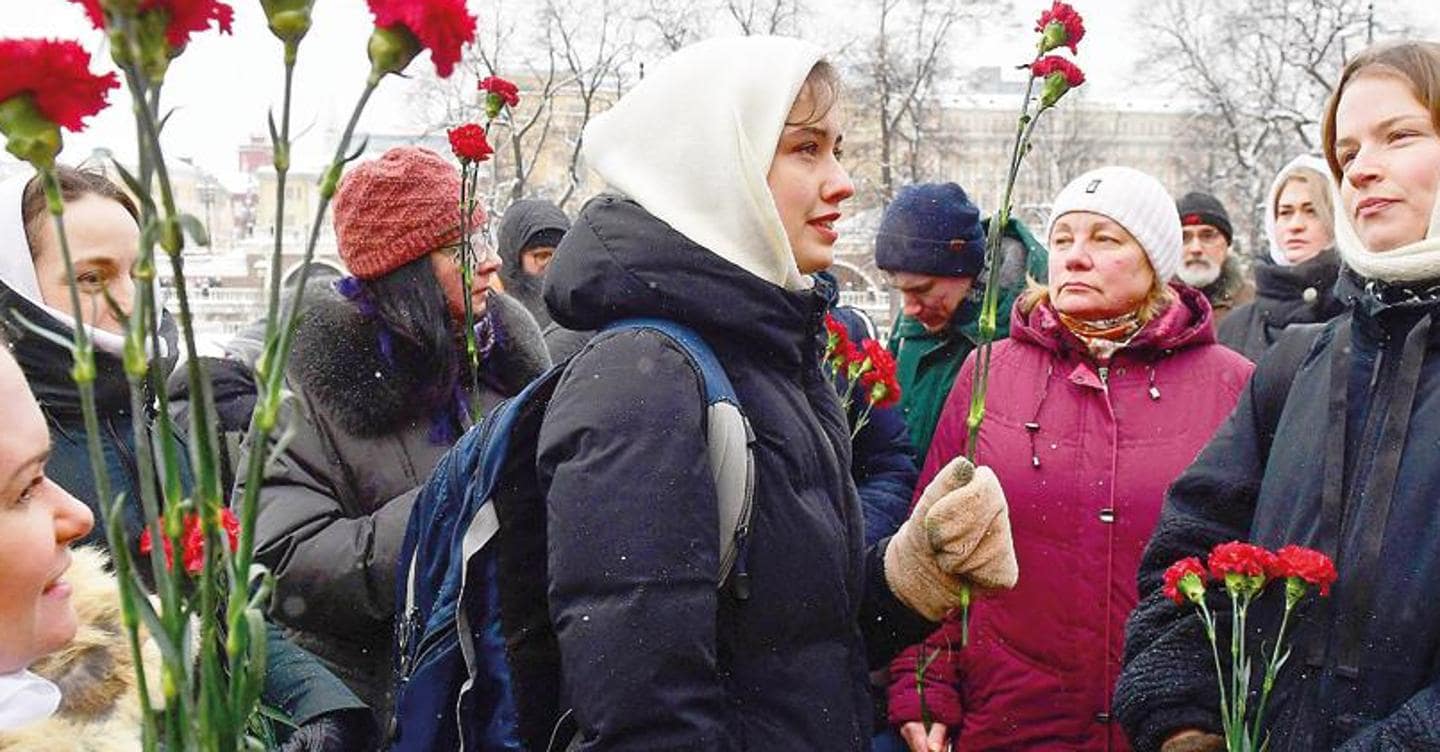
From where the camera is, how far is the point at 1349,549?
2.26m

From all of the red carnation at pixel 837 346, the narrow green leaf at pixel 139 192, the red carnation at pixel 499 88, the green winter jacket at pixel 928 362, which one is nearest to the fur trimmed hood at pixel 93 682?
the narrow green leaf at pixel 139 192

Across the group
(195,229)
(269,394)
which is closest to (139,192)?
(195,229)

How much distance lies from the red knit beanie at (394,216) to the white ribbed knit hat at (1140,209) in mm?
1628

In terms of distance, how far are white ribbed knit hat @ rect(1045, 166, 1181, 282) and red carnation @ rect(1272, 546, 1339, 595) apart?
1551 millimetres

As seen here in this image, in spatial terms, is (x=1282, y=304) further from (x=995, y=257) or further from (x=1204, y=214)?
(x=995, y=257)

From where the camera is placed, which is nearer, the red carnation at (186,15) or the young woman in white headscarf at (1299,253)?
the red carnation at (186,15)


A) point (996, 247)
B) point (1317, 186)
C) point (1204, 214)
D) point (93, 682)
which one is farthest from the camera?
point (1204, 214)

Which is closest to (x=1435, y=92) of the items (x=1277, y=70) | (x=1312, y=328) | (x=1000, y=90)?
(x=1312, y=328)

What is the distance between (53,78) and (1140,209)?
309cm

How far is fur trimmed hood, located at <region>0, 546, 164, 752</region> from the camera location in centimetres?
157

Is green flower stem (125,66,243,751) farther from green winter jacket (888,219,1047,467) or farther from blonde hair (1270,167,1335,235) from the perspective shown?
blonde hair (1270,167,1335,235)

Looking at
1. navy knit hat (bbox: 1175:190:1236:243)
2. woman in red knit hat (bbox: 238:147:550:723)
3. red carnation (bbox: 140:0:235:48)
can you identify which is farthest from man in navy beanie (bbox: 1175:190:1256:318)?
red carnation (bbox: 140:0:235:48)

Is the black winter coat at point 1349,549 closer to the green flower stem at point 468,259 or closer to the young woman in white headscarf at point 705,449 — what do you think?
the young woman in white headscarf at point 705,449

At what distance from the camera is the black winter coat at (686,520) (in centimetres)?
189
